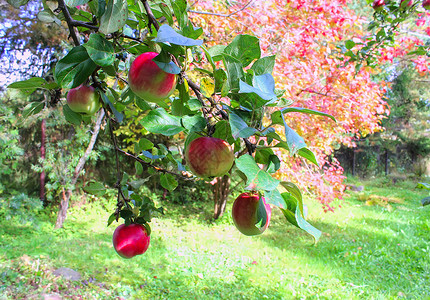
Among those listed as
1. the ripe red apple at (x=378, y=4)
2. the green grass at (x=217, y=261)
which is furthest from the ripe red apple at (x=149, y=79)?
the green grass at (x=217, y=261)

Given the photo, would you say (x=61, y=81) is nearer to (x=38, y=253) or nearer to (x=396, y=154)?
(x=38, y=253)

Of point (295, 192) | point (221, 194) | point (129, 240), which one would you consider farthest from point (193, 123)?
point (221, 194)

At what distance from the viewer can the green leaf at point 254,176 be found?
0.89ft

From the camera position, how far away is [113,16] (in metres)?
0.40

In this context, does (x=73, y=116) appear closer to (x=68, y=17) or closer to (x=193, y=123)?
(x=68, y=17)

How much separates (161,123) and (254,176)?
148 millimetres

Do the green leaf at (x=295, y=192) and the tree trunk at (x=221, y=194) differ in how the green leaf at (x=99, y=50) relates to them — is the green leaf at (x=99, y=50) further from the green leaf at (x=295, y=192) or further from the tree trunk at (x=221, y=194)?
the tree trunk at (x=221, y=194)

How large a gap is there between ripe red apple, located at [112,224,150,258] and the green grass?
1.59 m

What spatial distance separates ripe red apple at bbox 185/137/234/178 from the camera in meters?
0.38

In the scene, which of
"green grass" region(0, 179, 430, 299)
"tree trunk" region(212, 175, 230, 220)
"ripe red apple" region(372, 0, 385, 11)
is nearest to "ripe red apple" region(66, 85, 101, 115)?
"ripe red apple" region(372, 0, 385, 11)

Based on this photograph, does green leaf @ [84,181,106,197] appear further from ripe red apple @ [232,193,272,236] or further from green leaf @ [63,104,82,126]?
ripe red apple @ [232,193,272,236]

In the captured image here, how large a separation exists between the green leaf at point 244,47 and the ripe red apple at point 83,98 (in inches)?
12.5

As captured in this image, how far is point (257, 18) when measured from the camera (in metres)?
2.59

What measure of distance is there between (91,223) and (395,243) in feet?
12.1
